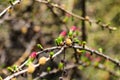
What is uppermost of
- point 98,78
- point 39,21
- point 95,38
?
point 39,21

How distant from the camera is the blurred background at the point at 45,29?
3408mm

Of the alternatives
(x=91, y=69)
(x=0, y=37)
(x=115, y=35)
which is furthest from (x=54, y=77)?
(x=115, y=35)

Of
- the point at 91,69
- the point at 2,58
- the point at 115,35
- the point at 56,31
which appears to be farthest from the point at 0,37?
the point at 115,35

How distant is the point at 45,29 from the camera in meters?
3.78

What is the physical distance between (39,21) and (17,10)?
310mm

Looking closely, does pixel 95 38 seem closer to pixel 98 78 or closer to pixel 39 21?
pixel 98 78

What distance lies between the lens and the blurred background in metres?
3.41

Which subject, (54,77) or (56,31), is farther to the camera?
(56,31)

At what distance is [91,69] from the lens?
3.79 metres

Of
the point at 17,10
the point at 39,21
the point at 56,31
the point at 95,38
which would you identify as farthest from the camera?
the point at 95,38

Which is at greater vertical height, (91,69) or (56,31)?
(56,31)

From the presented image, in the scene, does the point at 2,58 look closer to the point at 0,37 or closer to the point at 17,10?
the point at 0,37

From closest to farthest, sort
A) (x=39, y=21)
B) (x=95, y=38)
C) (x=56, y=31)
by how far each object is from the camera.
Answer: (x=39, y=21)
(x=56, y=31)
(x=95, y=38)

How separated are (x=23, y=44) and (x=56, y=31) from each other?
1.31 ft
